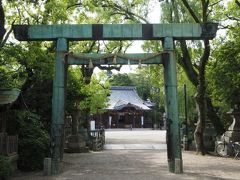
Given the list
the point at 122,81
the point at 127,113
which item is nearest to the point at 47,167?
the point at 127,113

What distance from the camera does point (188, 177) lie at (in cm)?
1246

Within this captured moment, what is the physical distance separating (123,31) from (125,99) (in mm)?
56424

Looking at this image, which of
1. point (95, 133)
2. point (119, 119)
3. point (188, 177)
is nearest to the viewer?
point (188, 177)

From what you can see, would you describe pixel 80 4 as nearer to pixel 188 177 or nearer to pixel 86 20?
pixel 86 20

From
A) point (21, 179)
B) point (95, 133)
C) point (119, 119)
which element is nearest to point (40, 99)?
point (21, 179)

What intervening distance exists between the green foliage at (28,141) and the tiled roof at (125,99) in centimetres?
4990

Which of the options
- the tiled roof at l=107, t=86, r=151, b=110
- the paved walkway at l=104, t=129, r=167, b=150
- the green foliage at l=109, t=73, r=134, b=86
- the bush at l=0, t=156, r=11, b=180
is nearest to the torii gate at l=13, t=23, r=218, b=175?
the bush at l=0, t=156, r=11, b=180

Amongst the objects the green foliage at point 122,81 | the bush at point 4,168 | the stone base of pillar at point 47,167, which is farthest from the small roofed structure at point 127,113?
the bush at point 4,168

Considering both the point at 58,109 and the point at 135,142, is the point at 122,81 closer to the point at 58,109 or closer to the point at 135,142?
the point at 135,142

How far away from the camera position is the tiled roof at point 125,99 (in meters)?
65.9

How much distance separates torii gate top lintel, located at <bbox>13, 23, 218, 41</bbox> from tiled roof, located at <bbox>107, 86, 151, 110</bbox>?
169 feet

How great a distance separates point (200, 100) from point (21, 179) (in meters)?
12.2

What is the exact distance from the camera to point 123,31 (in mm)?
14094

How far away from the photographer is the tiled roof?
216ft
